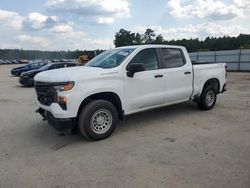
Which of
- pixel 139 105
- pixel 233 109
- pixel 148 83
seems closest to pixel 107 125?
pixel 139 105

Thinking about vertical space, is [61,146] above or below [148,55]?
below

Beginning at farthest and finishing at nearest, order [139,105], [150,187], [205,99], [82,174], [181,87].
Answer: [205,99] → [181,87] → [139,105] → [82,174] → [150,187]

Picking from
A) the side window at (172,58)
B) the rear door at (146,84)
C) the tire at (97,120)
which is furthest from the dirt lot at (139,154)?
the side window at (172,58)

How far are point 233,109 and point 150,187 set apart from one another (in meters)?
5.42

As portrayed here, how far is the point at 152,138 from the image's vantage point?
18.7 feet

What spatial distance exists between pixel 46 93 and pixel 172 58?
3302 millimetres

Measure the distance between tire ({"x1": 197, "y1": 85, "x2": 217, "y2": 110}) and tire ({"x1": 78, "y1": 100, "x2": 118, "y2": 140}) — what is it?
3171 mm

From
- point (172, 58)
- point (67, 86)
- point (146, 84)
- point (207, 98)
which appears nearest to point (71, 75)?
point (67, 86)

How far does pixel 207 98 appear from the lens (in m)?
8.03

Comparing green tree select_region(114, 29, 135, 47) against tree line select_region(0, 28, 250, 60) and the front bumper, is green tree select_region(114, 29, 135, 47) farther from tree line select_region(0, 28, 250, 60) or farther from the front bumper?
the front bumper

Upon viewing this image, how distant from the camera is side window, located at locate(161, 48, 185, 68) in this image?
22.4 feet

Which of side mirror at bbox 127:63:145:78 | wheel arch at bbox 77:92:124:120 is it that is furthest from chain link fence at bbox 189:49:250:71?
wheel arch at bbox 77:92:124:120

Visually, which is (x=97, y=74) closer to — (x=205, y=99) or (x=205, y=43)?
(x=205, y=99)

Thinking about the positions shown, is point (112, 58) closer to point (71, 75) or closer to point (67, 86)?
point (71, 75)
